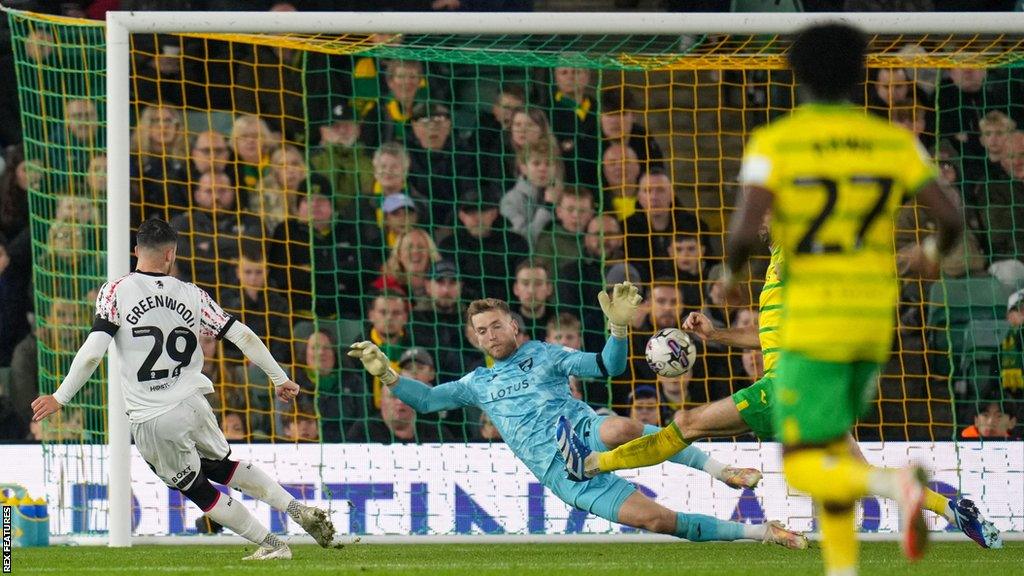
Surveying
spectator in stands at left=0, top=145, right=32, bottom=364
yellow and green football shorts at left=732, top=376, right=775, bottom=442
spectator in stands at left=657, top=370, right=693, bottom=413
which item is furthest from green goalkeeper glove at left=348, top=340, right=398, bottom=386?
spectator in stands at left=0, top=145, right=32, bottom=364

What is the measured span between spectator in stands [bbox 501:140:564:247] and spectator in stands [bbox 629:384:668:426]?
1372 millimetres

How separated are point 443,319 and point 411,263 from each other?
454 millimetres

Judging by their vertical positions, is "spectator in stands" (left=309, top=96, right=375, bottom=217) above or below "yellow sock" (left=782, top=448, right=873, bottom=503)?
above

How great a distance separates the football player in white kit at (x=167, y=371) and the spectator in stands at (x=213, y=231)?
112 inches

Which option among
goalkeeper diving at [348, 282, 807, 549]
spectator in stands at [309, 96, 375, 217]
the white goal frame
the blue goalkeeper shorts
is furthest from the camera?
spectator in stands at [309, 96, 375, 217]

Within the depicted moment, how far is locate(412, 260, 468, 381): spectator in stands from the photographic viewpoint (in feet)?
34.7

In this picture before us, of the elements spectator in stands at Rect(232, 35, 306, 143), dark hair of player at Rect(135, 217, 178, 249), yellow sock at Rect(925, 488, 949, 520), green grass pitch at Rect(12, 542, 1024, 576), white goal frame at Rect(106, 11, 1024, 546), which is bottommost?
green grass pitch at Rect(12, 542, 1024, 576)

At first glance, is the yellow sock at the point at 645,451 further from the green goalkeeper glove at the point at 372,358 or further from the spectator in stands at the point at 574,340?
the spectator in stands at the point at 574,340

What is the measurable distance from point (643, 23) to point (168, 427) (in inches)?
136

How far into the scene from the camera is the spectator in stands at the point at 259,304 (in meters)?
10.4

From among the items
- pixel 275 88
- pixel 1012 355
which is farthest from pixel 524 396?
pixel 275 88

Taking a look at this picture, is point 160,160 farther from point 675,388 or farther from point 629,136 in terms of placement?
point 675,388

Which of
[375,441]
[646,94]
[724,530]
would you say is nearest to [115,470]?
[375,441]

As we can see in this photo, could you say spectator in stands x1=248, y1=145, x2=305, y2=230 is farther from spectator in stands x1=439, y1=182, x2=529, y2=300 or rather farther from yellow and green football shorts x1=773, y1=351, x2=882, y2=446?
yellow and green football shorts x1=773, y1=351, x2=882, y2=446
